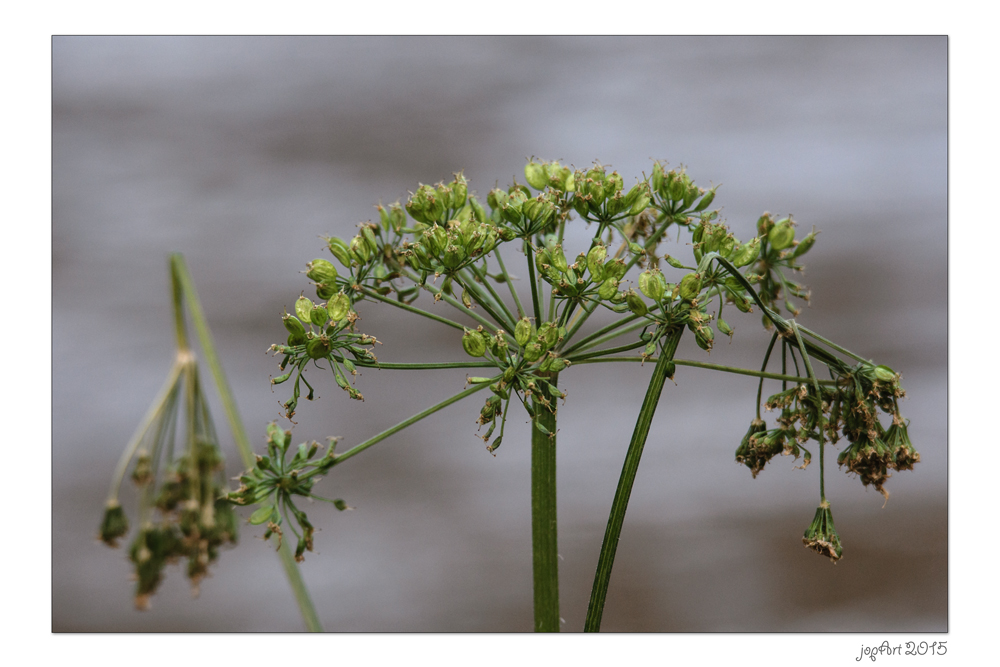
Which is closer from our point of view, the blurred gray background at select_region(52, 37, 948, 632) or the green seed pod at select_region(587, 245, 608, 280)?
the green seed pod at select_region(587, 245, 608, 280)

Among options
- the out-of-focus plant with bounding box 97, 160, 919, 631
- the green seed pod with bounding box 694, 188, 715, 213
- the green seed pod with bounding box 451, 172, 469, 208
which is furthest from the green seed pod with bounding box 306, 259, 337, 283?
the green seed pod with bounding box 694, 188, 715, 213

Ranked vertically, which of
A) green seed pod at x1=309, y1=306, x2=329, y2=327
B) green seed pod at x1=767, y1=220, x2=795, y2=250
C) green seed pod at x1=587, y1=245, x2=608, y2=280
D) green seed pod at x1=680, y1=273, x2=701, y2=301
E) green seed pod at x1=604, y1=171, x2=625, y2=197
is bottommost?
green seed pod at x1=309, y1=306, x2=329, y2=327

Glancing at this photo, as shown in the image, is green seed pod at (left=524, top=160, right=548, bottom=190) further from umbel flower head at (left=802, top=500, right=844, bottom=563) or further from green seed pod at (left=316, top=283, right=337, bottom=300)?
umbel flower head at (left=802, top=500, right=844, bottom=563)

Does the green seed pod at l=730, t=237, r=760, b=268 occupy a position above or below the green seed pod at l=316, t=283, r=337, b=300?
above

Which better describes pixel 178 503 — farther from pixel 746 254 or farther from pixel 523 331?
pixel 746 254

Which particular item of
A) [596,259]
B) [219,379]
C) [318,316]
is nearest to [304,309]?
[318,316]

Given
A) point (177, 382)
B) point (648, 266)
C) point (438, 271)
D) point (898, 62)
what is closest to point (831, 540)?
point (648, 266)
